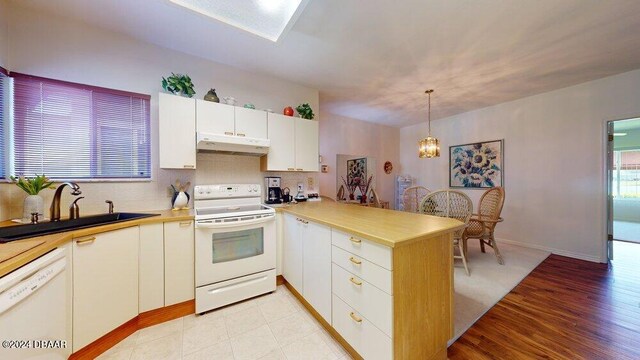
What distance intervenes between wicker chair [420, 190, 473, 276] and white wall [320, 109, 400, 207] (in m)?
1.92

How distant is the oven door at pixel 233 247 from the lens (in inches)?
72.6

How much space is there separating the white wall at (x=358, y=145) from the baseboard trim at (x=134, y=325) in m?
2.81

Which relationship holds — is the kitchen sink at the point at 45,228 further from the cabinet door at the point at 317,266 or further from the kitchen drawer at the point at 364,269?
the kitchen drawer at the point at 364,269

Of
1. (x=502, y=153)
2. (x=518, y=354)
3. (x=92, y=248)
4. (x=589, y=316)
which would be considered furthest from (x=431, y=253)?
(x=502, y=153)

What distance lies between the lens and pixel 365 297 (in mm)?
1229

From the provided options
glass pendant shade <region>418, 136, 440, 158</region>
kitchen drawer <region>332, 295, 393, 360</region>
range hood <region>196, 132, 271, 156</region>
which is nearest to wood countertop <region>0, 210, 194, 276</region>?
range hood <region>196, 132, 271, 156</region>

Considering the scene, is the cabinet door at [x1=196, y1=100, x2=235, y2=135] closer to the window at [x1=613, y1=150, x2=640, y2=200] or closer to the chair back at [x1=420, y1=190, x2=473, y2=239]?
the chair back at [x1=420, y1=190, x2=473, y2=239]

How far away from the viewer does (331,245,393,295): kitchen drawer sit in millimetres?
1095

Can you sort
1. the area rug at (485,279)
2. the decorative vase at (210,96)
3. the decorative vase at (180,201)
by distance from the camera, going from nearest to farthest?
the area rug at (485,279), the decorative vase at (180,201), the decorative vase at (210,96)

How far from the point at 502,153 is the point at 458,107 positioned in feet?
3.83

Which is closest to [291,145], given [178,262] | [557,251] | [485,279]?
[178,262]

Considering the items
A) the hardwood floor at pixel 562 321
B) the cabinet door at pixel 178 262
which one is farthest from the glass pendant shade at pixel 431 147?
the cabinet door at pixel 178 262

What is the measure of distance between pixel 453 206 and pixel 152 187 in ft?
11.7

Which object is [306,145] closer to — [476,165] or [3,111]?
[3,111]
